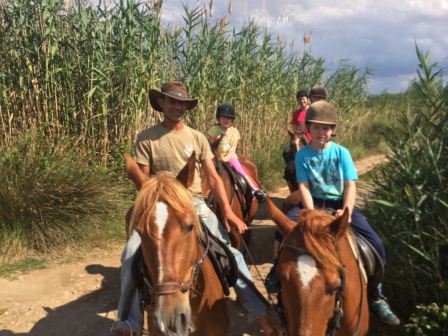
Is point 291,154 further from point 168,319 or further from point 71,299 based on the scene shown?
point 168,319

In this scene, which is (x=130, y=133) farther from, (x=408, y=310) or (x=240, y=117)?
(x=408, y=310)

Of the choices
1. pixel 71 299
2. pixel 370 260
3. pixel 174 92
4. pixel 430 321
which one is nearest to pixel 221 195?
pixel 174 92

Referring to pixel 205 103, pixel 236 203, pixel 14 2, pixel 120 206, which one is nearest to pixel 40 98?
pixel 14 2

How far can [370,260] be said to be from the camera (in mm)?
2615

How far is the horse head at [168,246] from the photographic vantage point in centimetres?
193

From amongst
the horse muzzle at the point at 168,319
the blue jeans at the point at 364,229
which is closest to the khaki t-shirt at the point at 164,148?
the blue jeans at the point at 364,229

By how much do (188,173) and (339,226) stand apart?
0.95 meters

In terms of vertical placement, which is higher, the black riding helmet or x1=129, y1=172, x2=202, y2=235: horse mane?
the black riding helmet

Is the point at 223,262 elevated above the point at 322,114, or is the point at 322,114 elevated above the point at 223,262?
the point at 322,114

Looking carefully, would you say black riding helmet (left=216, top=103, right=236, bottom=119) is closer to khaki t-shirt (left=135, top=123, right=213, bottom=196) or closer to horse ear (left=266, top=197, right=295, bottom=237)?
khaki t-shirt (left=135, top=123, right=213, bottom=196)

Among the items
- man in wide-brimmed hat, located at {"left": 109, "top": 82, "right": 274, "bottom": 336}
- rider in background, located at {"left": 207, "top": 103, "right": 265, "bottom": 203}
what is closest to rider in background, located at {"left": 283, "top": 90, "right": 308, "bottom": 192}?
rider in background, located at {"left": 207, "top": 103, "right": 265, "bottom": 203}

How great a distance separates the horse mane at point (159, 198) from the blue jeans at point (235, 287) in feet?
2.27

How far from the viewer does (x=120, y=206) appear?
238 inches

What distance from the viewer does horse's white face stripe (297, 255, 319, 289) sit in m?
1.94
